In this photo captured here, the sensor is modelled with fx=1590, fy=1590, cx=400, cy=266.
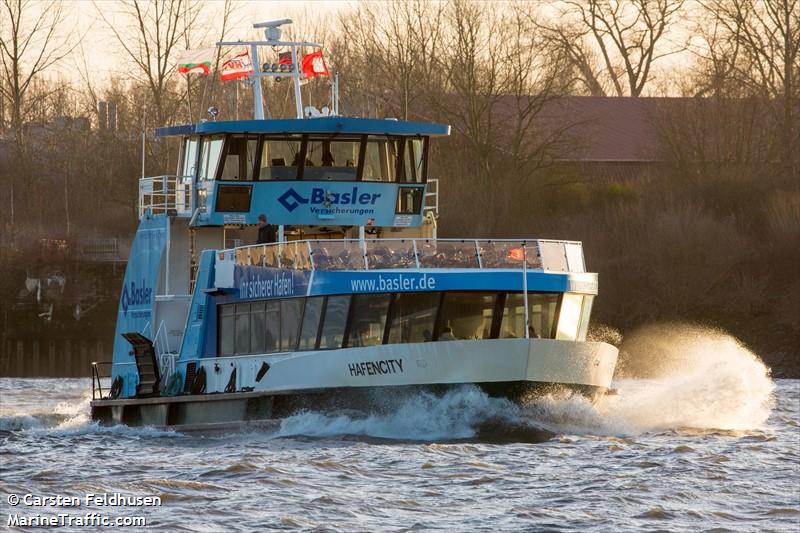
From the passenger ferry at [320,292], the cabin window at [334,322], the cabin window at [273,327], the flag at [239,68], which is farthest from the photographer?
the flag at [239,68]

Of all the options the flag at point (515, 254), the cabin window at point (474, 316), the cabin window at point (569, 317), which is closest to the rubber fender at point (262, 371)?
the cabin window at point (474, 316)

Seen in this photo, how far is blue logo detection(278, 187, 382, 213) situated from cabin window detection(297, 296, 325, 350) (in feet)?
14.6

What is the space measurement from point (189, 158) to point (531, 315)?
9.35 meters

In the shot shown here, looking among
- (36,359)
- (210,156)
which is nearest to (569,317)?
(210,156)

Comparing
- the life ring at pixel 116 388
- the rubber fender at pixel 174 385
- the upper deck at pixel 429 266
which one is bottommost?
the life ring at pixel 116 388

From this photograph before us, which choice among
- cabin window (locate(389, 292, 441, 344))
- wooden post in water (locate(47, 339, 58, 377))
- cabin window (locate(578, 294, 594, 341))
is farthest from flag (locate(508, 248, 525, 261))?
wooden post in water (locate(47, 339, 58, 377))

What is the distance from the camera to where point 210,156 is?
3150cm

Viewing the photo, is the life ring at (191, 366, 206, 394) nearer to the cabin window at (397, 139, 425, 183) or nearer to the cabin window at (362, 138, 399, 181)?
the cabin window at (362, 138, 399, 181)

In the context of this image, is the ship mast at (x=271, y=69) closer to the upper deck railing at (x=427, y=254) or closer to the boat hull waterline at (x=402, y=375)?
the upper deck railing at (x=427, y=254)

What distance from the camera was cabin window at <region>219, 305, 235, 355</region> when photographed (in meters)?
29.2

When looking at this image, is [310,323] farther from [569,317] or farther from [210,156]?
[210,156]

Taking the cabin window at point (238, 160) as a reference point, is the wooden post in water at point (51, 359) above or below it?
below

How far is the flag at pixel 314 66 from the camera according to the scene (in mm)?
34094

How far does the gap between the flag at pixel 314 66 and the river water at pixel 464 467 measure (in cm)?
889
